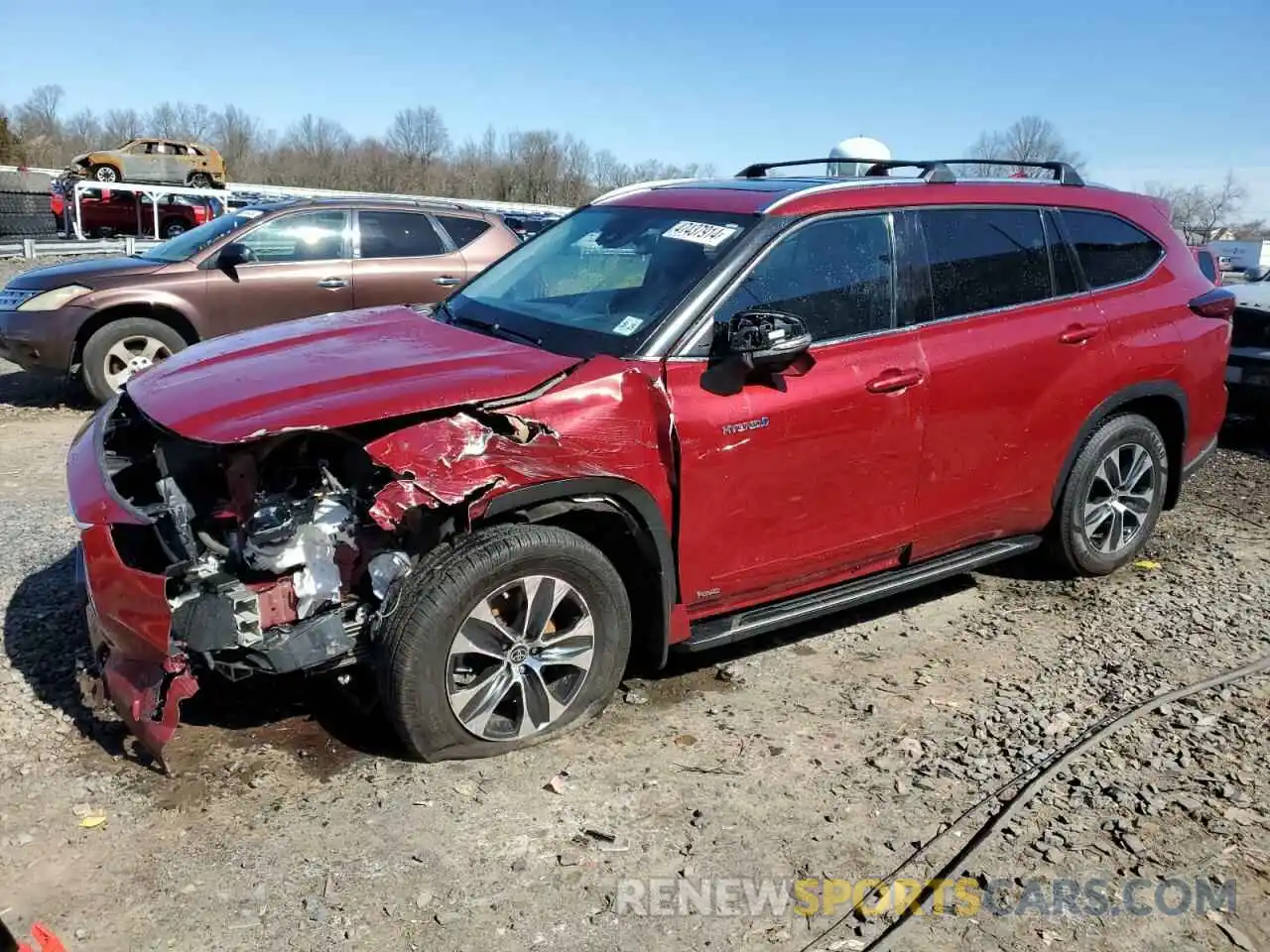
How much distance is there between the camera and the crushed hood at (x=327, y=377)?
319cm

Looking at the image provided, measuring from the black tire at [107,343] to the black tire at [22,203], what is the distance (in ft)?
74.0

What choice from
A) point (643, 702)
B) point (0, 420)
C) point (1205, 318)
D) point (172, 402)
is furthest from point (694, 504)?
point (0, 420)

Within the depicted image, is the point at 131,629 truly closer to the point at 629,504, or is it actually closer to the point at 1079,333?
the point at 629,504

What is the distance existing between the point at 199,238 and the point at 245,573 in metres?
6.37

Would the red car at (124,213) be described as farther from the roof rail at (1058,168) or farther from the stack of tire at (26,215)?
the roof rail at (1058,168)

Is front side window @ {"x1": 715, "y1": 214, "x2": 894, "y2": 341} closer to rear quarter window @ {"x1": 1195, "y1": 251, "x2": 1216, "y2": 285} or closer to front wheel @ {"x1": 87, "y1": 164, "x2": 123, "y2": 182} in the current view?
rear quarter window @ {"x1": 1195, "y1": 251, "x2": 1216, "y2": 285}

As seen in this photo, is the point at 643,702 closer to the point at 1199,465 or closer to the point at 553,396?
the point at 553,396

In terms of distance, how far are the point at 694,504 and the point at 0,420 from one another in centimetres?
679

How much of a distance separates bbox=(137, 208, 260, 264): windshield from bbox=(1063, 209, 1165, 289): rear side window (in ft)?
21.5

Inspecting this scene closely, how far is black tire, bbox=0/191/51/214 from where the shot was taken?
89.7ft

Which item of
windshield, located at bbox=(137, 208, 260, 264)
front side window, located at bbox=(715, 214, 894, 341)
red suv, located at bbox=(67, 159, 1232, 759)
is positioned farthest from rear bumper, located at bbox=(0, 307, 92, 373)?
front side window, located at bbox=(715, 214, 894, 341)

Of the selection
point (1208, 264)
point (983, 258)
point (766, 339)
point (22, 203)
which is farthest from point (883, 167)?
point (22, 203)

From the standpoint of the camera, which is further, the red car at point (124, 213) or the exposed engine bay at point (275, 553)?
the red car at point (124, 213)

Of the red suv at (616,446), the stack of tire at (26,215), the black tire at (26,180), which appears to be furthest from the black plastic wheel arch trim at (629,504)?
the black tire at (26,180)
